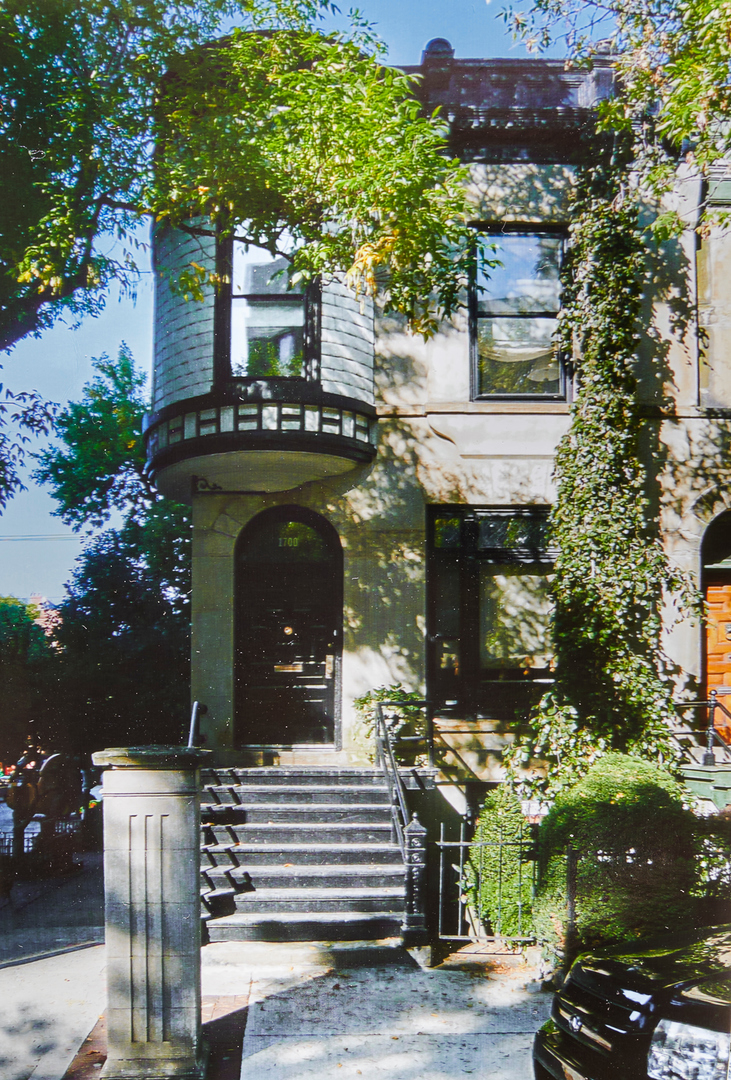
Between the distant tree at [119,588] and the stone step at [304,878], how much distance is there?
350 cm

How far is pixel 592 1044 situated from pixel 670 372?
7292 mm

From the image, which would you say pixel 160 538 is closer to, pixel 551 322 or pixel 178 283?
pixel 178 283

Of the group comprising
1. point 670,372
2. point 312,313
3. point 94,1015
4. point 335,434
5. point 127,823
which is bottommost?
point 94,1015

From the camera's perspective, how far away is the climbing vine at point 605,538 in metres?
7.79

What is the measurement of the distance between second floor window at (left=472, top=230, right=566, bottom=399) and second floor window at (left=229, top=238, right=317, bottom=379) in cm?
210

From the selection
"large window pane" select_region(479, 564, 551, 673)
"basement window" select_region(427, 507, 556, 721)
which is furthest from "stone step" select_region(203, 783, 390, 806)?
"large window pane" select_region(479, 564, 551, 673)

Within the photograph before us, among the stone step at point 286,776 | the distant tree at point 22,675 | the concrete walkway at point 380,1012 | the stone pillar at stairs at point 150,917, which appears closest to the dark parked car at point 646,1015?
the concrete walkway at point 380,1012

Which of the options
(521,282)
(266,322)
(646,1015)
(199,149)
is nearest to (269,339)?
(266,322)

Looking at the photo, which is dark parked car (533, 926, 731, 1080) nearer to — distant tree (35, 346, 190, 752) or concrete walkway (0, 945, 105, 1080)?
concrete walkway (0, 945, 105, 1080)

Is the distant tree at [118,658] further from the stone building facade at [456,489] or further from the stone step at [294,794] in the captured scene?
the stone step at [294,794]

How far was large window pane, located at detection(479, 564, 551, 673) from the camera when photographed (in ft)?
28.5

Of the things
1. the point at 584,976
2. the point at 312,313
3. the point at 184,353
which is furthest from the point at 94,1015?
the point at 312,313

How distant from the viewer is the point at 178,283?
311 inches

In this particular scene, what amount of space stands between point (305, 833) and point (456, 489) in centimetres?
419
